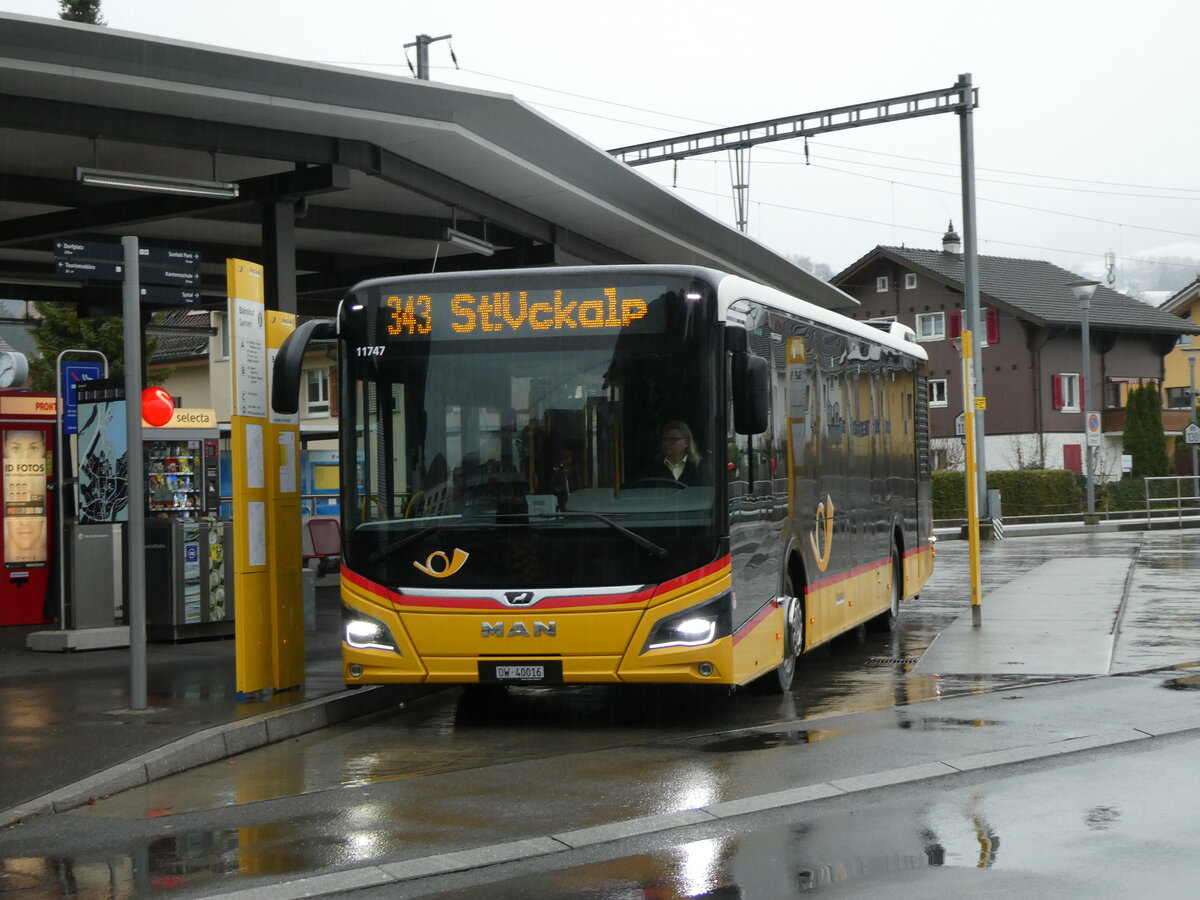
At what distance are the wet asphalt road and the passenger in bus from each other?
1.59 m

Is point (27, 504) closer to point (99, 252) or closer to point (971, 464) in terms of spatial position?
point (99, 252)

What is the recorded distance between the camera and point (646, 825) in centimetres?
738

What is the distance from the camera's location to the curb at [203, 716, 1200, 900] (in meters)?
6.45

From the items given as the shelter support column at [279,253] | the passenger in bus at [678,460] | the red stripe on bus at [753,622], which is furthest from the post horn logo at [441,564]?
the shelter support column at [279,253]

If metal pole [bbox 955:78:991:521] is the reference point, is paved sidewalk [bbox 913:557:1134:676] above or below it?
below

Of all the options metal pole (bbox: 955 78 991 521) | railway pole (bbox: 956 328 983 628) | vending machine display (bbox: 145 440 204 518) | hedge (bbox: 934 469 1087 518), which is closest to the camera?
vending machine display (bbox: 145 440 204 518)

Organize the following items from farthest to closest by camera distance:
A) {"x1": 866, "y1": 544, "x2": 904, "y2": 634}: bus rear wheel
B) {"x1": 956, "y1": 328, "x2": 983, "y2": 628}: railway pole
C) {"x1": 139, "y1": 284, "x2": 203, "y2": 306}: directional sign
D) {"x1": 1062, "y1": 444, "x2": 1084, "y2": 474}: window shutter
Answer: {"x1": 1062, "y1": 444, "x2": 1084, "y2": 474}: window shutter, {"x1": 956, "y1": 328, "x2": 983, "y2": 628}: railway pole, {"x1": 866, "y1": 544, "x2": 904, "y2": 634}: bus rear wheel, {"x1": 139, "y1": 284, "x2": 203, "y2": 306}: directional sign

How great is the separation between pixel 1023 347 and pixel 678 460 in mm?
58247

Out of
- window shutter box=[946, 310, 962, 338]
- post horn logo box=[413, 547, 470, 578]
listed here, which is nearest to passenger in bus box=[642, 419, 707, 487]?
post horn logo box=[413, 547, 470, 578]

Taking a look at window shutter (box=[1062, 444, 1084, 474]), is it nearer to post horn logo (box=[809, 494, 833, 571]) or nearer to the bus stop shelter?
the bus stop shelter

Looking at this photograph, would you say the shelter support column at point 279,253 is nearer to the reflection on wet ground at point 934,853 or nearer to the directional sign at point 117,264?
the directional sign at point 117,264

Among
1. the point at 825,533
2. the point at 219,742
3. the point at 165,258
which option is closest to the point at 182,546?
the point at 165,258

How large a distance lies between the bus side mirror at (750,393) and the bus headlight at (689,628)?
110 centimetres

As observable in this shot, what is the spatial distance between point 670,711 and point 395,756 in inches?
96.8
